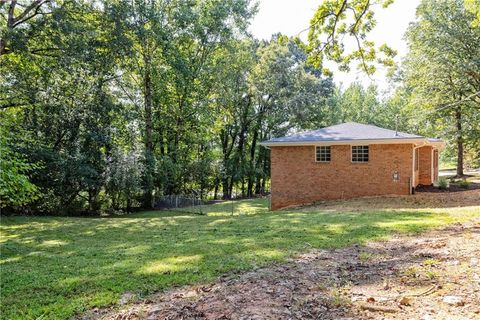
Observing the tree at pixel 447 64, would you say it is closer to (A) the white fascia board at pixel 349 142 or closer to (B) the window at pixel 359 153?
(A) the white fascia board at pixel 349 142

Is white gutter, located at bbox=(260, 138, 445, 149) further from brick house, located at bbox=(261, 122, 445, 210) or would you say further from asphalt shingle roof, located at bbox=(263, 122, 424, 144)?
asphalt shingle roof, located at bbox=(263, 122, 424, 144)

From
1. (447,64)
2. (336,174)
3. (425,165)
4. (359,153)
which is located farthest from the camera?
(447,64)

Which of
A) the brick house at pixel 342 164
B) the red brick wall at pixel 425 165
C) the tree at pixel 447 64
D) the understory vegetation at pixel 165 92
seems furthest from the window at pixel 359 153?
the tree at pixel 447 64

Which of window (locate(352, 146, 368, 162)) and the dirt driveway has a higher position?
window (locate(352, 146, 368, 162))

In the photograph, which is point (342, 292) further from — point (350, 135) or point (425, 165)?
point (425, 165)

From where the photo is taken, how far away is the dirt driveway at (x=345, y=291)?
130 inches

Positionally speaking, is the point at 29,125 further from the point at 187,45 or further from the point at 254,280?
the point at 254,280

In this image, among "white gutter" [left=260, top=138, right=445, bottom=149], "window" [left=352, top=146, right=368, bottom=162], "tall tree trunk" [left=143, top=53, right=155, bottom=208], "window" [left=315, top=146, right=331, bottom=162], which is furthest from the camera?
"tall tree trunk" [left=143, top=53, right=155, bottom=208]

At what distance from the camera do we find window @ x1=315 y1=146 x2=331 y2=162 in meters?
16.0

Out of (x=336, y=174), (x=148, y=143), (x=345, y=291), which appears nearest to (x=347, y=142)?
(x=336, y=174)

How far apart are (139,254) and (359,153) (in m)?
11.8

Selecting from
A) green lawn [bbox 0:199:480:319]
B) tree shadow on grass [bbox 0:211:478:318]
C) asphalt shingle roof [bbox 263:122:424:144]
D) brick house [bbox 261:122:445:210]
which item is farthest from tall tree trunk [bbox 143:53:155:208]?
tree shadow on grass [bbox 0:211:478:318]

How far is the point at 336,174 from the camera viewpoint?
621 inches

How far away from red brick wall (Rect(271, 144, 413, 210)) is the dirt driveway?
9.78m
